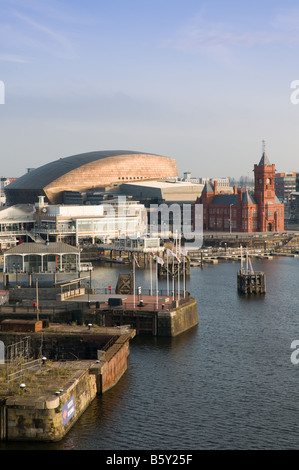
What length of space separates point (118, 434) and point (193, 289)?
44.8 m

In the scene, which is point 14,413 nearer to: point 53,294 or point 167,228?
point 53,294

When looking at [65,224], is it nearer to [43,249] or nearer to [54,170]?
[54,170]

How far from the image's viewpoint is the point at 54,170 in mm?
163375

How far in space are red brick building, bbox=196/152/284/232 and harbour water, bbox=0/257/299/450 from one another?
243 ft

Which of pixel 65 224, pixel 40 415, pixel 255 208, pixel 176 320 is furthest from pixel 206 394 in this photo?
pixel 255 208

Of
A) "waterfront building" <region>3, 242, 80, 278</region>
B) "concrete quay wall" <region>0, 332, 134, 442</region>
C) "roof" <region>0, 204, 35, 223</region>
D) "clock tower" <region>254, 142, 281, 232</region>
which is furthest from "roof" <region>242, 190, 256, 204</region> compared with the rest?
"concrete quay wall" <region>0, 332, 134, 442</region>

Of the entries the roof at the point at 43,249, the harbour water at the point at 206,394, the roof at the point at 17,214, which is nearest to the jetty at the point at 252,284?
the harbour water at the point at 206,394

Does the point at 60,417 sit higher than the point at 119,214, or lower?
lower

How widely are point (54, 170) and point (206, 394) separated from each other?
127577mm

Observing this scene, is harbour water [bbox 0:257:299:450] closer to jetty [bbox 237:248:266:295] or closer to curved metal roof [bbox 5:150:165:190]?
jetty [bbox 237:248:266:295]
